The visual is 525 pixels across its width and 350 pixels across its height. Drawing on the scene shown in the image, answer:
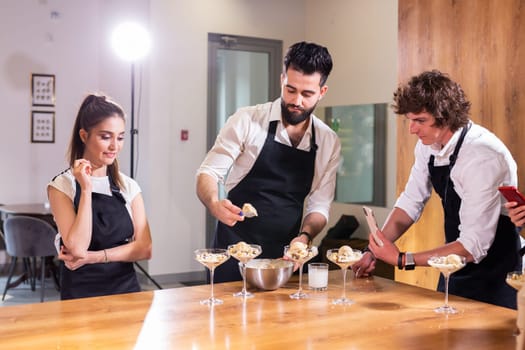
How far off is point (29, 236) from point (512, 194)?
440 centimetres

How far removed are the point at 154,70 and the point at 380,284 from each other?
4.53 m

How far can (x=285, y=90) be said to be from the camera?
9.41ft

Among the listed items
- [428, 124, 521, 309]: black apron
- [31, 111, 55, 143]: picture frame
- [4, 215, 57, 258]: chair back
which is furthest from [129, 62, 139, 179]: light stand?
[428, 124, 521, 309]: black apron

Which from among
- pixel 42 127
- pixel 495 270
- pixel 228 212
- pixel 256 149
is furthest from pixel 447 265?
pixel 42 127

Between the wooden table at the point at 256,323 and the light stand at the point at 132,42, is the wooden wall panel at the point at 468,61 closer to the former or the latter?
the wooden table at the point at 256,323

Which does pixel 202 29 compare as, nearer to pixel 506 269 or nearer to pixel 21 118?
pixel 21 118

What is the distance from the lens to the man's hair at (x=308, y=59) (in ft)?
9.11

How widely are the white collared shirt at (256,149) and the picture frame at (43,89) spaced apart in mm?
5082

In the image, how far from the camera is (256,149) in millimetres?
3055

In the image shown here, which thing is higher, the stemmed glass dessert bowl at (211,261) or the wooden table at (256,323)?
the stemmed glass dessert bowl at (211,261)

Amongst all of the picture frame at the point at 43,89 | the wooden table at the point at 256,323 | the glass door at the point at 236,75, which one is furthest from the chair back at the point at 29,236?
the wooden table at the point at 256,323

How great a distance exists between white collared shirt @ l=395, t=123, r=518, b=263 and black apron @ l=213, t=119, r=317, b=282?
0.69 metres

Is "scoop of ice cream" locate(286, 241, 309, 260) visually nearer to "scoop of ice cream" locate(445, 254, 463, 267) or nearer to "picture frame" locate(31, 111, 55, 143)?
"scoop of ice cream" locate(445, 254, 463, 267)

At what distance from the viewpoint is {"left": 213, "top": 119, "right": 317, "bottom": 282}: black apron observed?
119 inches
